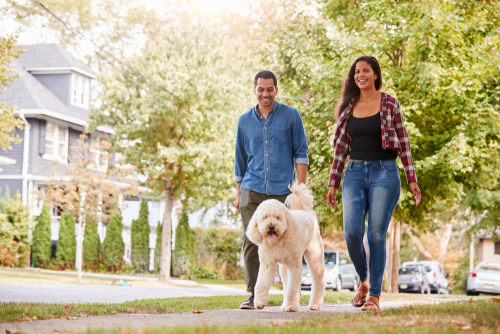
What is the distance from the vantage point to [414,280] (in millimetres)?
26672

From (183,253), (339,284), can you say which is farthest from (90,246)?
(339,284)

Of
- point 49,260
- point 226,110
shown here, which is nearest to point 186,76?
point 226,110

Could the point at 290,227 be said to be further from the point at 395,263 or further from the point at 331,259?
the point at 331,259

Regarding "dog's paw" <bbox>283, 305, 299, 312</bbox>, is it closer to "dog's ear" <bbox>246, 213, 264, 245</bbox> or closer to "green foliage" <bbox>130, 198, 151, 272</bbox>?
"dog's ear" <bbox>246, 213, 264, 245</bbox>

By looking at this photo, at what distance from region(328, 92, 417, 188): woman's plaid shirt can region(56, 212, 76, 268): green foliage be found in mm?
20838

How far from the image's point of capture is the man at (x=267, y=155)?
5.91 metres

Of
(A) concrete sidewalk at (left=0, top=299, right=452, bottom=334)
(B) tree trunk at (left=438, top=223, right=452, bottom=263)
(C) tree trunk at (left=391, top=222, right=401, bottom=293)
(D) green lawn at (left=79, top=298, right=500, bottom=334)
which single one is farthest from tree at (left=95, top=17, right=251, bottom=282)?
(B) tree trunk at (left=438, top=223, right=452, bottom=263)

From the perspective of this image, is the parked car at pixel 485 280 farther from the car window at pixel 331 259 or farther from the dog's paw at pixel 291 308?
the dog's paw at pixel 291 308

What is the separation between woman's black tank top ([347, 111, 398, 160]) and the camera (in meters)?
5.57

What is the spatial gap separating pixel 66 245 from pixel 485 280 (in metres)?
17.3

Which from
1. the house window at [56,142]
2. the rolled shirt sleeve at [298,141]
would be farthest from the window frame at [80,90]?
the rolled shirt sleeve at [298,141]

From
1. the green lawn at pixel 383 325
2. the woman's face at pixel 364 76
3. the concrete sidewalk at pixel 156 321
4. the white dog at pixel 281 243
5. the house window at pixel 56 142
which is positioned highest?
the house window at pixel 56 142

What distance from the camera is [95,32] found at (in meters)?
34.8

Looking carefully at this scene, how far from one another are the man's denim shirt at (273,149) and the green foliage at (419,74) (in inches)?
234
